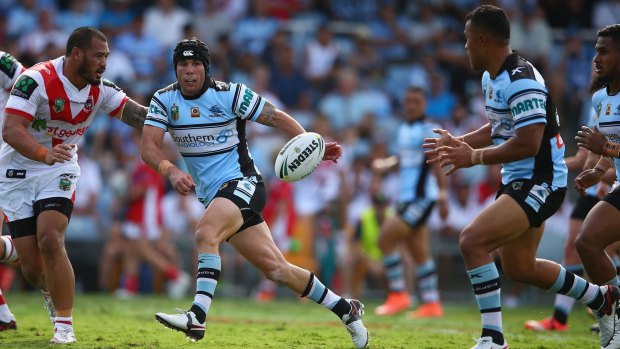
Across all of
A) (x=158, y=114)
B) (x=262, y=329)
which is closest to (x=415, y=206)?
(x=262, y=329)

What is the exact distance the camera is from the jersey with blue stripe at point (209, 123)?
810cm

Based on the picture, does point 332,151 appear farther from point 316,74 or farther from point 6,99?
point 316,74

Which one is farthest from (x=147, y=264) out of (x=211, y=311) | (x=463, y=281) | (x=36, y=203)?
(x=36, y=203)

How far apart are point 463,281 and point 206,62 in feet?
33.1

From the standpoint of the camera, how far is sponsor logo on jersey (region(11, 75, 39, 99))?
26.5 ft

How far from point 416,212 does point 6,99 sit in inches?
250

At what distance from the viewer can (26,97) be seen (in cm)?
807

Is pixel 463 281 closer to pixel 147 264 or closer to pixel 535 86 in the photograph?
pixel 147 264

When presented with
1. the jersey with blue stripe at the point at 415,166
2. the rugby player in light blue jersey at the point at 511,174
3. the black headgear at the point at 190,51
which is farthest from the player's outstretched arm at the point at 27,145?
the jersey with blue stripe at the point at 415,166

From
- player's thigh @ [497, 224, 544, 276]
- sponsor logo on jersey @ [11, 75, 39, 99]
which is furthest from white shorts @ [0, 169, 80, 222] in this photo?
player's thigh @ [497, 224, 544, 276]

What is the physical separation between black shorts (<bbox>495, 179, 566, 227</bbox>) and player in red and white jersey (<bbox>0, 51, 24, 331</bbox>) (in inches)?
197

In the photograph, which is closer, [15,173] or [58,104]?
[58,104]

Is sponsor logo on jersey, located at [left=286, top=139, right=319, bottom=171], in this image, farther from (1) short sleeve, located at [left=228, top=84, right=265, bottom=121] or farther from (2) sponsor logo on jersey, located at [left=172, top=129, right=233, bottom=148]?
(2) sponsor logo on jersey, located at [left=172, top=129, right=233, bottom=148]

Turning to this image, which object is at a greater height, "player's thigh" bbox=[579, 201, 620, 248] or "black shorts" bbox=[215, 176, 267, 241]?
"player's thigh" bbox=[579, 201, 620, 248]
